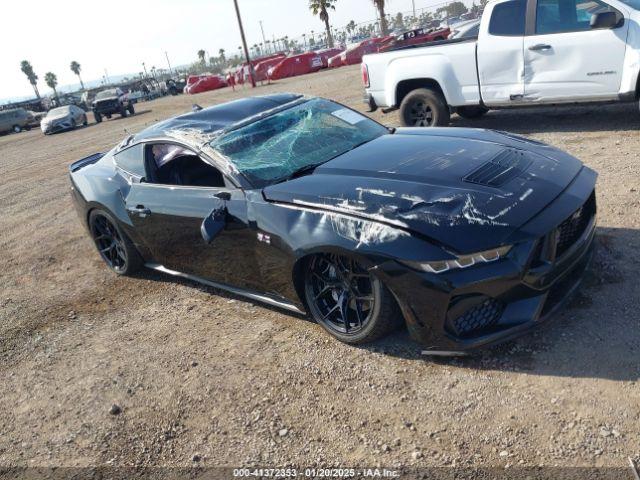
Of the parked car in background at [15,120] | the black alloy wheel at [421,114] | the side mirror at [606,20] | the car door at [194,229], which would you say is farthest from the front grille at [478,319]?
the parked car in background at [15,120]

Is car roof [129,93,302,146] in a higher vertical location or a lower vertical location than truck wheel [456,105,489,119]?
higher

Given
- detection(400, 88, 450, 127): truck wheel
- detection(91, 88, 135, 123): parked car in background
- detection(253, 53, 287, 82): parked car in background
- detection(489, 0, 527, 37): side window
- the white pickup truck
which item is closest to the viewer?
the white pickup truck

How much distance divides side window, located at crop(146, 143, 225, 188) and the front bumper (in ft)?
7.26

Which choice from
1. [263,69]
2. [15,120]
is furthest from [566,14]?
[15,120]

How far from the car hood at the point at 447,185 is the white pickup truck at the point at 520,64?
11.2ft

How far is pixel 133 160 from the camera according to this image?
16.2 feet

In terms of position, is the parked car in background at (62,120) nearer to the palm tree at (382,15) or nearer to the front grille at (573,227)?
the front grille at (573,227)

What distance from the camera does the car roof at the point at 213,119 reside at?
4.46 metres

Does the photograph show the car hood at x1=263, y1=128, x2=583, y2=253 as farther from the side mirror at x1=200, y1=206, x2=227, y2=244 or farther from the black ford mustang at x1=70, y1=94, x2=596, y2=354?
the side mirror at x1=200, y1=206, x2=227, y2=244

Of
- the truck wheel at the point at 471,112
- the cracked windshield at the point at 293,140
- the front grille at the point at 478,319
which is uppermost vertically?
the cracked windshield at the point at 293,140

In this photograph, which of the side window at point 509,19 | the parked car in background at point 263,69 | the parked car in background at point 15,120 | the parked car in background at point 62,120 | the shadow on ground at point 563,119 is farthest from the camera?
the parked car in background at point 263,69

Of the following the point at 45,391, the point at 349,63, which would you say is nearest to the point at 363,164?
the point at 45,391

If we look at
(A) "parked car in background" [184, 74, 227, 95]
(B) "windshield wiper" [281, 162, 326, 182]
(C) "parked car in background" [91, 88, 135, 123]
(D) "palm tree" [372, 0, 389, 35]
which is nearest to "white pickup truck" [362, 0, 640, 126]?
(B) "windshield wiper" [281, 162, 326, 182]

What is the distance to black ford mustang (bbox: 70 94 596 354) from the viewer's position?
2.97 metres
